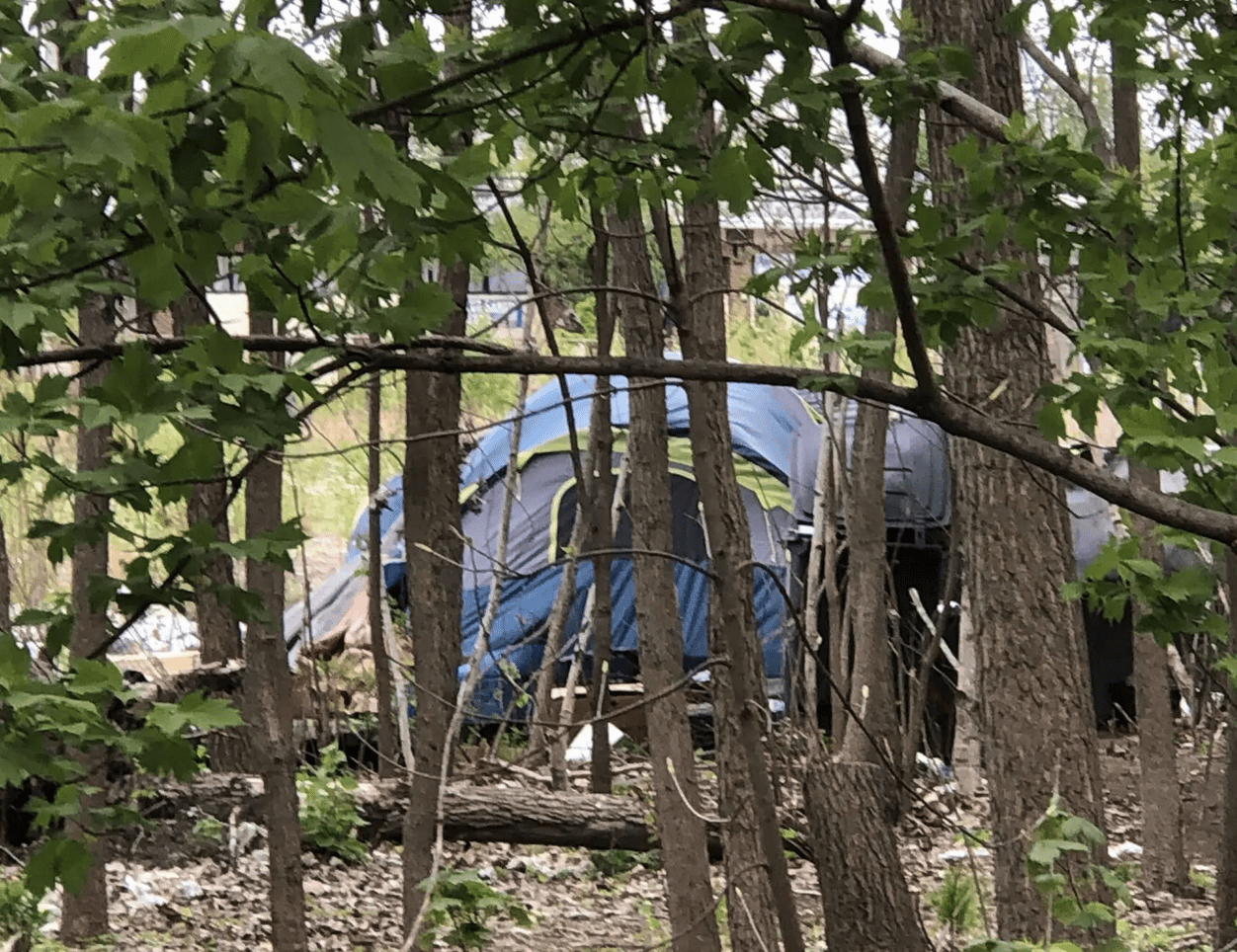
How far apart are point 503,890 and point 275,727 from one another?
8.77 ft

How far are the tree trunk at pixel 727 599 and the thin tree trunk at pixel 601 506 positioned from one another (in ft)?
2.00

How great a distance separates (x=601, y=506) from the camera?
6945 mm

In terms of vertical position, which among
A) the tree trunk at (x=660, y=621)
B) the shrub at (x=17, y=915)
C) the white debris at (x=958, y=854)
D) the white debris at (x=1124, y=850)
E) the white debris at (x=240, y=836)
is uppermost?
the tree trunk at (x=660, y=621)

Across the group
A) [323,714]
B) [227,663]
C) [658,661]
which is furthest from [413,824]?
[323,714]

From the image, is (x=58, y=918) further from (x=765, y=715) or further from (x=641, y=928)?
(x=765, y=715)

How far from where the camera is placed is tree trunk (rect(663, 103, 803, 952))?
13.6 ft

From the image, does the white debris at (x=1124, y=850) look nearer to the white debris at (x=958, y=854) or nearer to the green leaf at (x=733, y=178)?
the white debris at (x=958, y=854)

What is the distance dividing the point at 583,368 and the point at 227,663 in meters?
4.42

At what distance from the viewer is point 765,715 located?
4.69m

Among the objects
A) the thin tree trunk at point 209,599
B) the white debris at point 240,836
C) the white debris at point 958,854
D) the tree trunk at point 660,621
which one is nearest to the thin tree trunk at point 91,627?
the thin tree trunk at point 209,599

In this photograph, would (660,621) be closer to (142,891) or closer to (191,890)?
(191,890)

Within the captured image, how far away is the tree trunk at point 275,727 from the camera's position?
4824 millimetres

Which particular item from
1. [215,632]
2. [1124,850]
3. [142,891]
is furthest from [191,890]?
[1124,850]

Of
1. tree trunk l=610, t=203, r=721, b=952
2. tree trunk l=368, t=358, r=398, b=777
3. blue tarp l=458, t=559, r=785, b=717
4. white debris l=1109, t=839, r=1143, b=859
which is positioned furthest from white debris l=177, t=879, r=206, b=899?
white debris l=1109, t=839, r=1143, b=859
